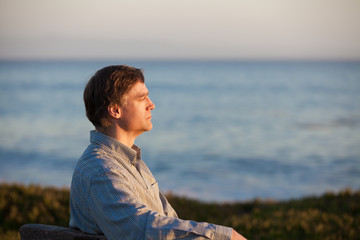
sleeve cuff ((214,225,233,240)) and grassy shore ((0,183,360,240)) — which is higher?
sleeve cuff ((214,225,233,240))

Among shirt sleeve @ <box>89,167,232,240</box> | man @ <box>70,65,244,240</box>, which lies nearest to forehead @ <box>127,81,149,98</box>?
man @ <box>70,65,244,240</box>

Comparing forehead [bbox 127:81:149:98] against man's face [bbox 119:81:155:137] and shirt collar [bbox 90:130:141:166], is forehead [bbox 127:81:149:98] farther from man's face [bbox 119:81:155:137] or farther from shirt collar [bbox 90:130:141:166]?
shirt collar [bbox 90:130:141:166]

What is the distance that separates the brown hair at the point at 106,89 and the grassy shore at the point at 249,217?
11.4 feet

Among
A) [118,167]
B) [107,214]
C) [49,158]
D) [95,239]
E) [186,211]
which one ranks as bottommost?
[49,158]

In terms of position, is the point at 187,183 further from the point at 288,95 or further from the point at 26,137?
the point at 288,95

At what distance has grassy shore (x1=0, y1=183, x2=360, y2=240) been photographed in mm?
5758

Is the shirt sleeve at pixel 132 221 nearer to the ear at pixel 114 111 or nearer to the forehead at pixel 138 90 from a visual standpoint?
the ear at pixel 114 111

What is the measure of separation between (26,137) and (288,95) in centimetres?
4121

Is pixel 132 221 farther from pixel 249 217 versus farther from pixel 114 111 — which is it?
pixel 249 217

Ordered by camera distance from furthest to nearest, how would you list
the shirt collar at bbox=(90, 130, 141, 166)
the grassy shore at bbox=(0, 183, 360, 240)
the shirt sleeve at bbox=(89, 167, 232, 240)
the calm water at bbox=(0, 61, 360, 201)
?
1. the calm water at bbox=(0, 61, 360, 201)
2. the grassy shore at bbox=(0, 183, 360, 240)
3. the shirt collar at bbox=(90, 130, 141, 166)
4. the shirt sleeve at bbox=(89, 167, 232, 240)

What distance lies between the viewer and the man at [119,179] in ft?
6.39

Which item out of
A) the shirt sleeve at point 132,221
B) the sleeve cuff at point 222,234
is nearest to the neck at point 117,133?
the shirt sleeve at point 132,221

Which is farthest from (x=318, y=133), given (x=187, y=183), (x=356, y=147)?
(x=187, y=183)

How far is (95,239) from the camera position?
1996 mm
